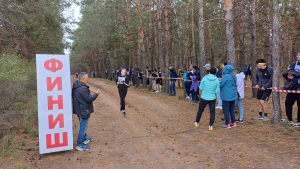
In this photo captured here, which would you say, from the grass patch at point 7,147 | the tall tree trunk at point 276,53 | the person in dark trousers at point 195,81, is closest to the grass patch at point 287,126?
the tall tree trunk at point 276,53

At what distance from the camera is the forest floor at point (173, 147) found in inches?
184

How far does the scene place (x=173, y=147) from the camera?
561 centimetres

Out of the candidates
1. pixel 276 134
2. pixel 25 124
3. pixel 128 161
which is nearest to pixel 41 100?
pixel 128 161

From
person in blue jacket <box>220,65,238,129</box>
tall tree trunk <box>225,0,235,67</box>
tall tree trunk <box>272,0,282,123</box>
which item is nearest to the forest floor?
person in blue jacket <box>220,65,238,129</box>

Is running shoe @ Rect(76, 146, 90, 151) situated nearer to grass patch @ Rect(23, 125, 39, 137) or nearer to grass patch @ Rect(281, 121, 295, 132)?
grass patch @ Rect(23, 125, 39, 137)

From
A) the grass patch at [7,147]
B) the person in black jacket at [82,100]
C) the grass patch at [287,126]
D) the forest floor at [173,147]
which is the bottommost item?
the forest floor at [173,147]

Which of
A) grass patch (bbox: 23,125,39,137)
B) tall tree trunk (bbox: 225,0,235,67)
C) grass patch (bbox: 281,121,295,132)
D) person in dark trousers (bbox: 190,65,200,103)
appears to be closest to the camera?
grass patch (bbox: 281,121,295,132)

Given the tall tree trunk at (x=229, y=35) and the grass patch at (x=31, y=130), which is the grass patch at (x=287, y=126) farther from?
the grass patch at (x=31, y=130)

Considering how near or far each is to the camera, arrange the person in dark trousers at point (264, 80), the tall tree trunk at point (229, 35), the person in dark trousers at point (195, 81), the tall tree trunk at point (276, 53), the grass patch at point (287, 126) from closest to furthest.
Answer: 1. the grass patch at point (287, 126)
2. the tall tree trunk at point (276, 53)
3. the person in dark trousers at point (264, 80)
4. the tall tree trunk at point (229, 35)
5. the person in dark trousers at point (195, 81)

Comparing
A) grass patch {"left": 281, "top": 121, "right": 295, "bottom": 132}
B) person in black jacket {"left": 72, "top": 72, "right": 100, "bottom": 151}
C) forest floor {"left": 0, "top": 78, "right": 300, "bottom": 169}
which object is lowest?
forest floor {"left": 0, "top": 78, "right": 300, "bottom": 169}

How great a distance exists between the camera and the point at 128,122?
27.1ft

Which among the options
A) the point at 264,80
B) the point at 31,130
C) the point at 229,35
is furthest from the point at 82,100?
the point at 229,35

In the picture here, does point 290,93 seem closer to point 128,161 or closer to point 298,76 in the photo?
point 298,76

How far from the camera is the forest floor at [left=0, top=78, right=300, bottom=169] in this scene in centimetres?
468
